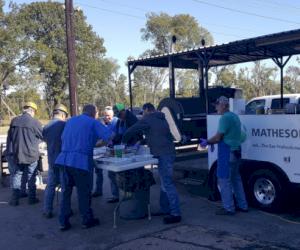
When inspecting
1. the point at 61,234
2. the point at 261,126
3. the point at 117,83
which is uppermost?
the point at 117,83

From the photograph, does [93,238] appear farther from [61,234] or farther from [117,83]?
[117,83]

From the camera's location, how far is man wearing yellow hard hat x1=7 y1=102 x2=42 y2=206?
8.58 m

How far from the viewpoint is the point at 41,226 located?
7.23 meters

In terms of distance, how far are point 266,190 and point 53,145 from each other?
3.42 meters

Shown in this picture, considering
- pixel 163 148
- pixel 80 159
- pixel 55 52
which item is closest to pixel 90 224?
pixel 80 159

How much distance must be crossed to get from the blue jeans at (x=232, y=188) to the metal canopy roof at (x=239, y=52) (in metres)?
2.81

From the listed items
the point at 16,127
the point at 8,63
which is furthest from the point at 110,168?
the point at 8,63

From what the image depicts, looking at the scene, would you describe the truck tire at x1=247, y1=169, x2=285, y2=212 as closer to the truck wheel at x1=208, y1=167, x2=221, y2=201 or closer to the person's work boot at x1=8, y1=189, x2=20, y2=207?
the truck wheel at x1=208, y1=167, x2=221, y2=201

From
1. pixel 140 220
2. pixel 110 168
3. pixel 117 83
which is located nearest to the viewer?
pixel 110 168

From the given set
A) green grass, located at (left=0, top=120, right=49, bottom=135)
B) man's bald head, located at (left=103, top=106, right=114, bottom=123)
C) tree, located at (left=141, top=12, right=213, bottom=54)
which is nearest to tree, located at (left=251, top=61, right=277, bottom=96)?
→ tree, located at (left=141, top=12, right=213, bottom=54)

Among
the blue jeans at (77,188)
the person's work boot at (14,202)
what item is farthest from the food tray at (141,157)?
the person's work boot at (14,202)

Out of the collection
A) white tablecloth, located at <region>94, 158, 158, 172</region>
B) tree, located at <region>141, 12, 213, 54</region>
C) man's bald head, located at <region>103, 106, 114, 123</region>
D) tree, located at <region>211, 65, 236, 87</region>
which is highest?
tree, located at <region>141, 12, 213, 54</region>

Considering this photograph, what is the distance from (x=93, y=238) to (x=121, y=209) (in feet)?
3.43

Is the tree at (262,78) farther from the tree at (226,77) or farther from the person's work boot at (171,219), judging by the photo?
the person's work boot at (171,219)
